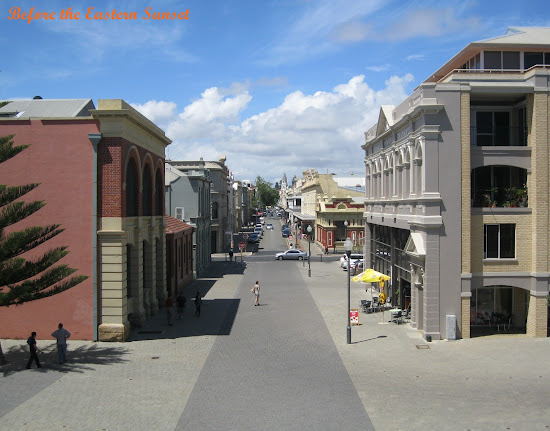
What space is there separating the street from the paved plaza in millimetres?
43

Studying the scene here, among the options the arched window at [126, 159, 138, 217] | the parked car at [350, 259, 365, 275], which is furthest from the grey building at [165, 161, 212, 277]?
the arched window at [126, 159, 138, 217]

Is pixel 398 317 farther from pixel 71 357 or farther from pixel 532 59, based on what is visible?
pixel 71 357

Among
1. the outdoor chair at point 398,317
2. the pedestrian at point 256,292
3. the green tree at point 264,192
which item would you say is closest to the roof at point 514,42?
the outdoor chair at point 398,317

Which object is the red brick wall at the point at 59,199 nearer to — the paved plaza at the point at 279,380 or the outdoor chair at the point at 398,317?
the paved plaza at the point at 279,380

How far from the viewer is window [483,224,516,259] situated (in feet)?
67.9

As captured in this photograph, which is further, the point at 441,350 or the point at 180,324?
the point at 180,324

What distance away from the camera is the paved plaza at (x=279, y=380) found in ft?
40.5

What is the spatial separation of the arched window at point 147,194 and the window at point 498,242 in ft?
49.7

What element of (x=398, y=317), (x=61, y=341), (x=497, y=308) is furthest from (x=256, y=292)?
(x=61, y=341)

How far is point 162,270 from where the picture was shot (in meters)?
26.8

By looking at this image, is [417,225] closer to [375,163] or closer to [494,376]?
[494,376]

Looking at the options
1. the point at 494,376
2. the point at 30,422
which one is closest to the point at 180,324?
the point at 30,422

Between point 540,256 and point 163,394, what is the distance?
50.8ft

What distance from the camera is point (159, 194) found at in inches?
1072
